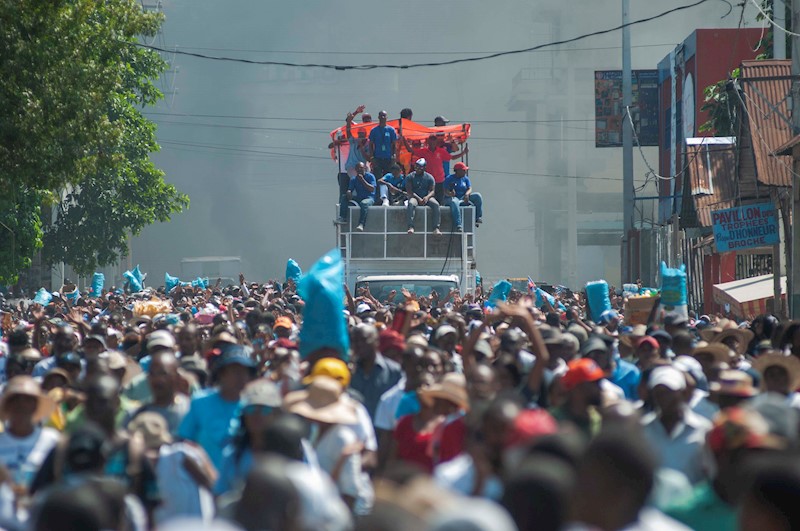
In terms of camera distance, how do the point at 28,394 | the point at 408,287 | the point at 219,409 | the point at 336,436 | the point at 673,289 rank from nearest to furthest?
the point at 28,394, the point at 336,436, the point at 219,409, the point at 673,289, the point at 408,287

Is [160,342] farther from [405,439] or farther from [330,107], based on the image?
[330,107]

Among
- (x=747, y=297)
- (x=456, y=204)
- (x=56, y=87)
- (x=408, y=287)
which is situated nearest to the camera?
(x=56, y=87)

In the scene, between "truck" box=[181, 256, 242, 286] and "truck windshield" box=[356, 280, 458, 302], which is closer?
"truck windshield" box=[356, 280, 458, 302]

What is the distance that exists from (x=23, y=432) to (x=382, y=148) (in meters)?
19.6

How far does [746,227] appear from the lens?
20719 mm

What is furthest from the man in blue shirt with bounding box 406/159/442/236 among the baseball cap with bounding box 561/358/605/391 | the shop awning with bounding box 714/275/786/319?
the baseball cap with bounding box 561/358/605/391

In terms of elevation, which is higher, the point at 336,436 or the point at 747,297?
the point at 336,436

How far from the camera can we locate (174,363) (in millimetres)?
7164

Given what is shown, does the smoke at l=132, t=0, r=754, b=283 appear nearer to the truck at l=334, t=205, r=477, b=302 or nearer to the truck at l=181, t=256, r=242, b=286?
the truck at l=181, t=256, r=242, b=286

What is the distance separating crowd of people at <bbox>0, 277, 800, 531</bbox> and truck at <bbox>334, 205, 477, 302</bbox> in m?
12.4

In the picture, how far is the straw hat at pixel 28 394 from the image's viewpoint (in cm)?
615

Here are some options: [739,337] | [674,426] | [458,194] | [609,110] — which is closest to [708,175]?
[458,194]

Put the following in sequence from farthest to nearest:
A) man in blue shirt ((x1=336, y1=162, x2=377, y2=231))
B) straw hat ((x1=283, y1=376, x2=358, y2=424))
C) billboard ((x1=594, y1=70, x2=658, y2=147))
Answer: billboard ((x1=594, y1=70, x2=658, y2=147)) → man in blue shirt ((x1=336, y1=162, x2=377, y2=231)) → straw hat ((x1=283, y1=376, x2=358, y2=424))

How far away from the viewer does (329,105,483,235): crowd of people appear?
23.3 meters
